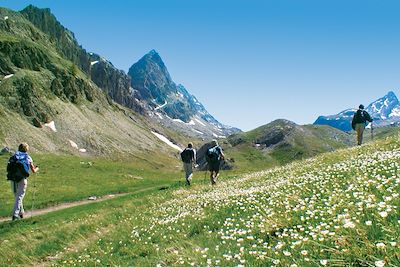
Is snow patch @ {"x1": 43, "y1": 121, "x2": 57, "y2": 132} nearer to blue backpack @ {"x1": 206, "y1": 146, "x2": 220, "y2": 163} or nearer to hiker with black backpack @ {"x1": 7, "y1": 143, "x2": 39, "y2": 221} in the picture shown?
blue backpack @ {"x1": 206, "y1": 146, "x2": 220, "y2": 163}

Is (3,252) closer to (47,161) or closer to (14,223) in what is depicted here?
(14,223)


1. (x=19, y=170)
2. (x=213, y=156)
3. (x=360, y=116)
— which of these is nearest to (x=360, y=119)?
(x=360, y=116)

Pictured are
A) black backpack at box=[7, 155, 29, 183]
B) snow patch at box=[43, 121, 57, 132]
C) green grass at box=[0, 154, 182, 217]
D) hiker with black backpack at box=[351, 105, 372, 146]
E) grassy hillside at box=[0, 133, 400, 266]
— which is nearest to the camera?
grassy hillside at box=[0, 133, 400, 266]

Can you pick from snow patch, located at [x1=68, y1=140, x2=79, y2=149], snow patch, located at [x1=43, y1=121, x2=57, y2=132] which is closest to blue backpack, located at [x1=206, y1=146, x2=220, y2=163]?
snow patch, located at [x1=68, y1=140, x2=79, y2=149]

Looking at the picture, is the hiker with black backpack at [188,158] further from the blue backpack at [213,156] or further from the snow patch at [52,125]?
the snow patch at [52,125]

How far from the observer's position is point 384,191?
9.77 m

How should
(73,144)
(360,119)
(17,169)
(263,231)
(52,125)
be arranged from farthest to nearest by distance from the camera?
(52,125)
(73,144)
(360,119)
(17,169)
(263,231)

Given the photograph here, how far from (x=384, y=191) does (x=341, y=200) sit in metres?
1.00

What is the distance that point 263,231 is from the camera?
33.1 ft

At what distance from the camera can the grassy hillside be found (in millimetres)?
7078

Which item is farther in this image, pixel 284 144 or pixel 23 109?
Answer: pixel 284 144

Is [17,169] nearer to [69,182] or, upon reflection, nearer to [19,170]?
[19,170]

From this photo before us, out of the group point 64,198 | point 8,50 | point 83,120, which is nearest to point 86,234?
point 64,198

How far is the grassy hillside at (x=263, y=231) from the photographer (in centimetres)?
708
